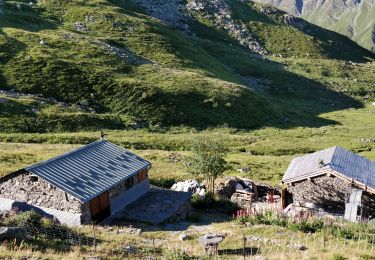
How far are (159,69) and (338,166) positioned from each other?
204 ft

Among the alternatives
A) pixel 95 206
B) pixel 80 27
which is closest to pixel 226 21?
pixel 80 27

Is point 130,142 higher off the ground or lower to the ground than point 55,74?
lower

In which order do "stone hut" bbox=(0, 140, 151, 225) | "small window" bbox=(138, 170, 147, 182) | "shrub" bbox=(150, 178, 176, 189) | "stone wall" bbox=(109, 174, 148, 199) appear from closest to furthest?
"stone hut" bbox=(0, 140, 151, 225) < "stone wall" bbox=(109, 174, 148, 199) < "small window" bbox=(138, 170, 147, 182) < "shrub" bbox=(150, 178, 176, 189)

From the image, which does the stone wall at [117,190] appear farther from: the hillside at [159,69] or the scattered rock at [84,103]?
the scattered rock at [84,103]

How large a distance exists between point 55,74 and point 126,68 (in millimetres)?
14864

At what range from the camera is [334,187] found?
1485 inches

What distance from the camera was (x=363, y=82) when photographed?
5251 inches

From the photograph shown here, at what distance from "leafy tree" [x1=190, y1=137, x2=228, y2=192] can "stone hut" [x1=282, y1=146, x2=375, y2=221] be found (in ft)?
22.8

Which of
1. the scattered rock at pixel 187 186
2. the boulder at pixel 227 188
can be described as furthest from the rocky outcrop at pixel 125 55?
the boulder at pixel 227 188

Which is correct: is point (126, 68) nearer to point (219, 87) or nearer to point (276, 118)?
point (219, 87)

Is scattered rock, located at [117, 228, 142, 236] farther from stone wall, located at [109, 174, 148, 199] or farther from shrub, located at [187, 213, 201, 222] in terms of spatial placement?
shrub, located at [187, 213, 201, 222]

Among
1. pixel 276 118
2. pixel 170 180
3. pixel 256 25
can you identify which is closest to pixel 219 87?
pixel 276 118

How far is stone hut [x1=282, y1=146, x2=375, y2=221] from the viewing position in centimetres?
3641

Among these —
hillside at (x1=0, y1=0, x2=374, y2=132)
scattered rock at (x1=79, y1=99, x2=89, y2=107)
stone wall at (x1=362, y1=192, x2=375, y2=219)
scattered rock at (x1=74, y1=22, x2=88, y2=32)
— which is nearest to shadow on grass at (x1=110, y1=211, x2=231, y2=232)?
stone wall at (x1=362, y1=192, x2=375, y2=219)
